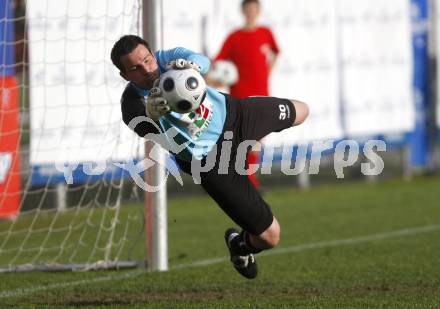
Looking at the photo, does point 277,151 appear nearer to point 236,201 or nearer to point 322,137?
point 322,137

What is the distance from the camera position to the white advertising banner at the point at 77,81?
25.6 feet

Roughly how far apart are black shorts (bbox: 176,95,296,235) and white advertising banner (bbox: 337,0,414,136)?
26.0ft

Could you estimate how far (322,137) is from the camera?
1344cm

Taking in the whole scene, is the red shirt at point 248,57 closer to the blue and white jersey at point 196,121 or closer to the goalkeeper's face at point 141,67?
the blue and white jersey at point 196,121

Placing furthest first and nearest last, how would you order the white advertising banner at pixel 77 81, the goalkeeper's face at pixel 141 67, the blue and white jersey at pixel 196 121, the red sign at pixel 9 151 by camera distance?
the red sign at pixel 9 151 → the white advertising banner at pixel 77 81 → the blue and white jersey at pixel 196 121 → the goalkeeper's face at pixel 141 67

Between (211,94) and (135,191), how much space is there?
1.90 m

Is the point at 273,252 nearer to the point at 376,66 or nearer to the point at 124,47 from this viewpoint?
the point at 124,47

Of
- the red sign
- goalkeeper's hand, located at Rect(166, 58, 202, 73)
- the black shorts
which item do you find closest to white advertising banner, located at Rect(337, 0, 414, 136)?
the red sign

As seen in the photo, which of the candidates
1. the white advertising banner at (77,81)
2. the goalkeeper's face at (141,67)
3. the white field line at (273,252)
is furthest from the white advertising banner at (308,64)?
the goalkeeper's face at (141,67)

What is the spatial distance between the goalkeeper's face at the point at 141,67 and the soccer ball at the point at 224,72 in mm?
5854

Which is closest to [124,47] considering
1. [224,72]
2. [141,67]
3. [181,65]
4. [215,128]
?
[141,67]

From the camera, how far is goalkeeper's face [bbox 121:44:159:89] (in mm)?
5457

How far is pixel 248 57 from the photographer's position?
11477 millimetres

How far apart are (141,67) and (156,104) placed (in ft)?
1.37
